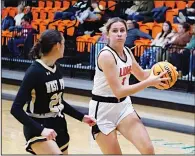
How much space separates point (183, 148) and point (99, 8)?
7.39 meters

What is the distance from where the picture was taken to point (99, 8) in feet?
46.2

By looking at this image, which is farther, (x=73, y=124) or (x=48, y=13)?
(x=48, y=13)

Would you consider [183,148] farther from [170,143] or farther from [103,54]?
[103,54]

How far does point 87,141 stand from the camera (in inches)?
303

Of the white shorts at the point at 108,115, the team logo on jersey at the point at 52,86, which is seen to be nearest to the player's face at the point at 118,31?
the white shorts at the point at 108,115

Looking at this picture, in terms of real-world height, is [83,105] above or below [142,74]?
below

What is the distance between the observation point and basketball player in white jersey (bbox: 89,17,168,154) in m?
4.58

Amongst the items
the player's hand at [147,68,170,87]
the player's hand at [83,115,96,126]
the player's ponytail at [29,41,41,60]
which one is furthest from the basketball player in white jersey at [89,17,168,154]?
the player's ponytail at [29,41,41,60]

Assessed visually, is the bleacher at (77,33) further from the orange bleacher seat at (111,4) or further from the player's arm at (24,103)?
the player's arm at (24,103)

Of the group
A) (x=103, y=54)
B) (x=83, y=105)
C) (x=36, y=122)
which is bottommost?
(x=83, y=105)

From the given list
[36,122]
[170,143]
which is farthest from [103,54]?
[170,143]

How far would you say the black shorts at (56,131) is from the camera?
13.0 ft

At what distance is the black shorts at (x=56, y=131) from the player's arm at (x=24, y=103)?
0.09 metres

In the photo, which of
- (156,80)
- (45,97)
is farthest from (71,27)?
(45,97)
